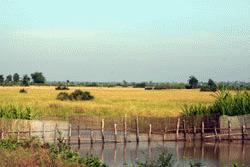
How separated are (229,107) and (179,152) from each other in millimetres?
8210

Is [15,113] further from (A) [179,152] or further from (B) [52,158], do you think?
(B) [52,158]

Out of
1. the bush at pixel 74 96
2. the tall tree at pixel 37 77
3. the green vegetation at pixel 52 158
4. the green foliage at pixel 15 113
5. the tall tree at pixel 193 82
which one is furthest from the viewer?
the tall tree at pixel 37 77

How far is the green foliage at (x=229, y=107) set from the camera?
31.2 metres

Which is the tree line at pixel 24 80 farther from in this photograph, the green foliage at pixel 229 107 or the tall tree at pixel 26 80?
the green foliage at pixel 229 107

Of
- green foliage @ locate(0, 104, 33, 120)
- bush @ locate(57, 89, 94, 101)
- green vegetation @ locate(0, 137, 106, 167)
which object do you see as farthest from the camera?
bush @ locate(57, 89, 94, 101)

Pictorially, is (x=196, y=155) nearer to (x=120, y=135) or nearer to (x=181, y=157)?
(x=181, y=157)

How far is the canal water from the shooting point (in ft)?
70.2

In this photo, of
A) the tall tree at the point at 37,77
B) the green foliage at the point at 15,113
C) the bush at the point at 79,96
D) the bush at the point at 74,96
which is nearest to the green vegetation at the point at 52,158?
the green foliage at the point at 15,113

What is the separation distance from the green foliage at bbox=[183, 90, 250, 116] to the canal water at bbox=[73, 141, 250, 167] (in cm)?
404

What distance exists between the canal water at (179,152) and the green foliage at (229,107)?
4042 millimetres

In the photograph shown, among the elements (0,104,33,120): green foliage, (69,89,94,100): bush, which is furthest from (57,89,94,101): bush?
(0,104,33,120): green foliage

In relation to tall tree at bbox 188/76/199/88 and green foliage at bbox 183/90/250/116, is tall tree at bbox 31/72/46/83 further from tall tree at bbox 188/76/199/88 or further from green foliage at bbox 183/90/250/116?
green foliage at bbox 183/90/250/116

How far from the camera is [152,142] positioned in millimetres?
26734

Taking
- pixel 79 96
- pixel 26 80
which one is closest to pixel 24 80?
pixel 26 80
